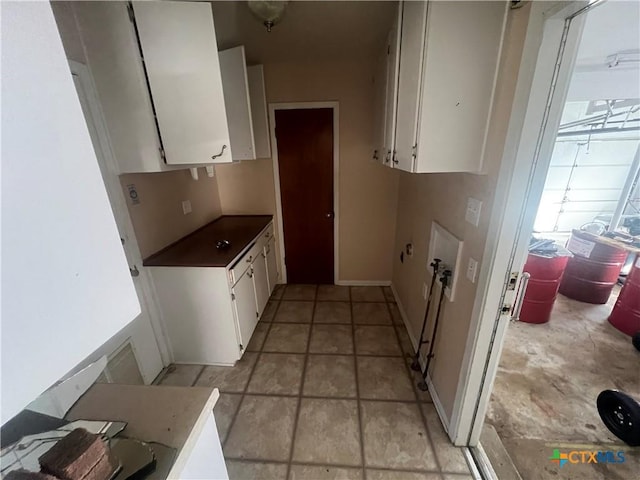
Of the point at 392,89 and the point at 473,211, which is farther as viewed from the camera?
the point at 392,89

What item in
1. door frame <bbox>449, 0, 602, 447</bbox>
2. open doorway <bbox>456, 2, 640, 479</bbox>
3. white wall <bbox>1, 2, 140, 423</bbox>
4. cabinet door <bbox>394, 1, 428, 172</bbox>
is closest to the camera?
white wall <bbox>1, 2, 140, 423</bbox>

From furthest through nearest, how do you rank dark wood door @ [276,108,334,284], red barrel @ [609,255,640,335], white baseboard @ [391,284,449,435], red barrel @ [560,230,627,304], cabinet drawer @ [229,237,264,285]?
dark wood door @ [276,108,334,284]
red barrel @ [560,230,627,304]
red barrel @ [609,255,640,335]
cabinet drawer @ [229,237,264,285]
white baseboard @ [391,284,449,435]

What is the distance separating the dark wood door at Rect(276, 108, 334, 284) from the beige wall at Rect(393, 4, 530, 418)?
910 millimetres

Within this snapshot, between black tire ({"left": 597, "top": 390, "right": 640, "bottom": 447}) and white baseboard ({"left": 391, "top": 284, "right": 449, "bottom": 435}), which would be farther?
white baseboard ({"left": 391, "top": 284, "right": 449, "bottom": 435})

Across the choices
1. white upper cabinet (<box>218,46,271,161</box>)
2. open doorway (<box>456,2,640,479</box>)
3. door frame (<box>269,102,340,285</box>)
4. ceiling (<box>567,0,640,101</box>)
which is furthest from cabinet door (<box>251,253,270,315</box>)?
ceiling (<box>567,0,640,101</box>)

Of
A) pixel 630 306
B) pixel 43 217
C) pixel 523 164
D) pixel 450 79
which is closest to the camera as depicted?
pixel 43 217

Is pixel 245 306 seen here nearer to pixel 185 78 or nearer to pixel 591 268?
pixel 185 78

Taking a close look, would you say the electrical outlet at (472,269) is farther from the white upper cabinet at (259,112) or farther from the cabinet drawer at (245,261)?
the white upper cabinet at (259,112)

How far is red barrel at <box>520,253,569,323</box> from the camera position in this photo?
2404 mm

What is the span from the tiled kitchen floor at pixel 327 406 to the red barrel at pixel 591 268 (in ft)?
7.00

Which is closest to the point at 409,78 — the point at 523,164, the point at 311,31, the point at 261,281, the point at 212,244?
the point at 523,164

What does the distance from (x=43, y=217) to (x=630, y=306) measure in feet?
12.7

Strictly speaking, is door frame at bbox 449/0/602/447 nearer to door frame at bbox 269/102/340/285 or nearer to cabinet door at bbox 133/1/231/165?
cabinet door at bbox 133/1/231/165

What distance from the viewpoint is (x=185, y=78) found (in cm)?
145
